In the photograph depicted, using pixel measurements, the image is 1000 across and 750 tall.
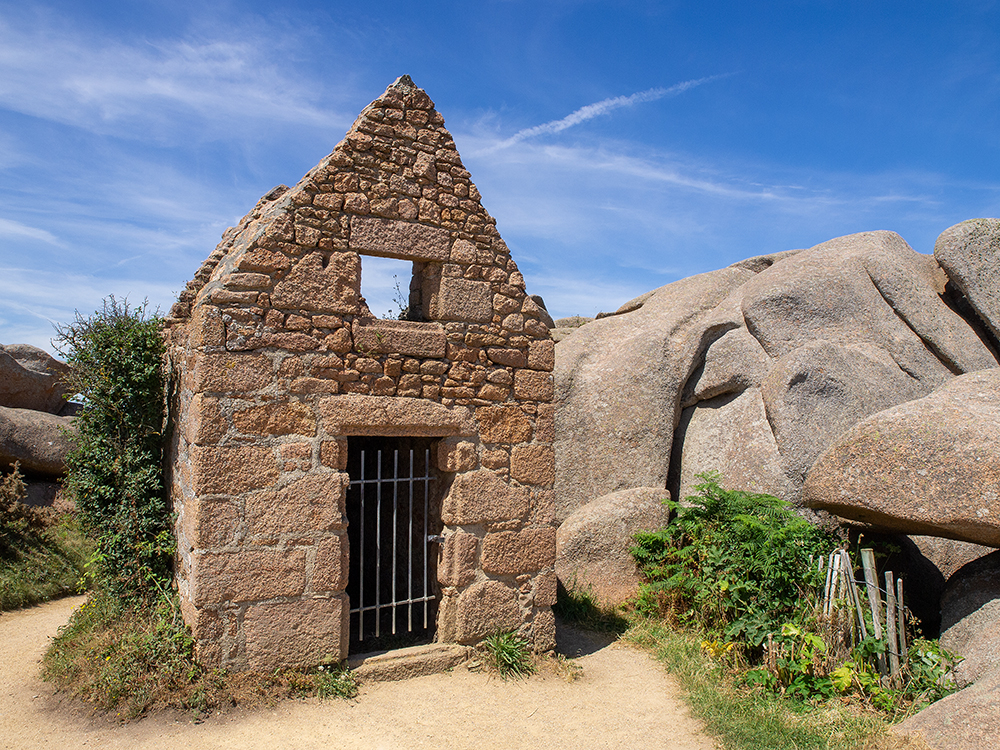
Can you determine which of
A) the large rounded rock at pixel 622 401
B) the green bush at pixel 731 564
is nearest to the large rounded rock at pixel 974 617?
the green bush at pixel 731 564

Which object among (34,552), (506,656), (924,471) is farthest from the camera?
(34,552)

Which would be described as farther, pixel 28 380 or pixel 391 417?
pixel 28 380

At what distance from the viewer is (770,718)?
Result: 201 inches

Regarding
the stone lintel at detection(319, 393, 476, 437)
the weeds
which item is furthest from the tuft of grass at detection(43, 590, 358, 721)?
the weeds

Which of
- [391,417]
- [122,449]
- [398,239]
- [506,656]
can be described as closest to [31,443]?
[122,449]

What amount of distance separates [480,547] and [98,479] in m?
3.44

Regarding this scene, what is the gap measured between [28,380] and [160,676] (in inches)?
404

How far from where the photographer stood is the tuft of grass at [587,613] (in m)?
7.41

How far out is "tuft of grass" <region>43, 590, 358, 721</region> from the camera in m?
4.96

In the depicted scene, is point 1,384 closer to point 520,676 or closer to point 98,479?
point 98,479

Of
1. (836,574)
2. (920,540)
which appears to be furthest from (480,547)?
(920,540)

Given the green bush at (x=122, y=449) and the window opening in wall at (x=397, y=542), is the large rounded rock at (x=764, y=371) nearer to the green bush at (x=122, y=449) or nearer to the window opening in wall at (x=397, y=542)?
the window opening in wall at (x=397, y=542)

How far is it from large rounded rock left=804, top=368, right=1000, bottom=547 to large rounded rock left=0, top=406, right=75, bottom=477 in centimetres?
1119

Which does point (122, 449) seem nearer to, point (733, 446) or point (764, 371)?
point (733, 446)
